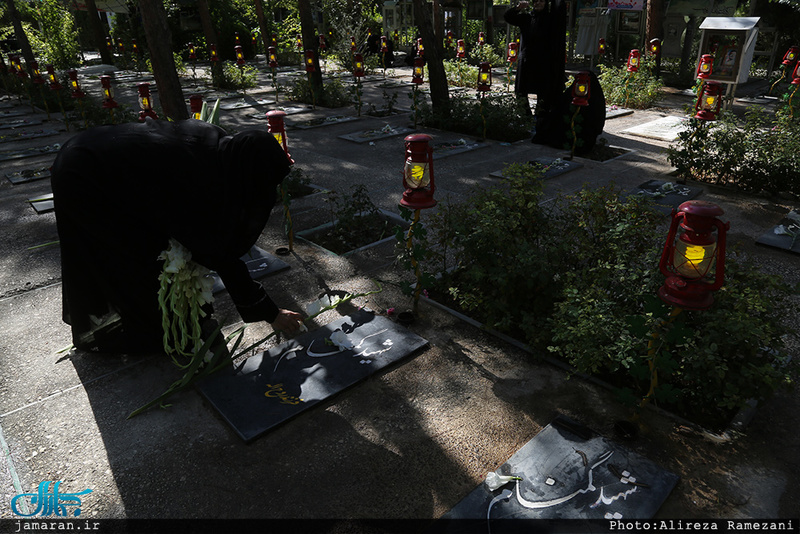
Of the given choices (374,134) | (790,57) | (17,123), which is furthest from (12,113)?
(790,57)

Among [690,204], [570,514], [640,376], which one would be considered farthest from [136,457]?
[690,204]

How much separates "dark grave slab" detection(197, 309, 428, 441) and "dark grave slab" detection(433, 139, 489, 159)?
16.9 ft

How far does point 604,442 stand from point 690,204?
1256mm

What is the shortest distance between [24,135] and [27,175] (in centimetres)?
391

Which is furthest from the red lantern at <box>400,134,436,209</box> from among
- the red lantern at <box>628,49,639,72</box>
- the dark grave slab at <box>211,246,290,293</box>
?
the red lantern at <box>628,49,639,72</box>

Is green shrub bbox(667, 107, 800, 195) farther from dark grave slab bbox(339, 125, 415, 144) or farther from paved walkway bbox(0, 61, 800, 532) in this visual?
dark grave slab bbox(339, 125, 415, 144)

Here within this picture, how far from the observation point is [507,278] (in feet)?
11.5

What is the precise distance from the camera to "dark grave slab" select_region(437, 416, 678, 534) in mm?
2320

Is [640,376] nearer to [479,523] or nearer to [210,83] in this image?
[479,523]

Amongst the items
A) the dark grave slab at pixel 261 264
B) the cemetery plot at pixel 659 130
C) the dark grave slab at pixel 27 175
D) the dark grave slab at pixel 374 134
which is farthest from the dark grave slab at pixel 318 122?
the dark grave slab at pixel 261 264

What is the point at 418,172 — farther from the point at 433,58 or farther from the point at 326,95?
the point at 326,95

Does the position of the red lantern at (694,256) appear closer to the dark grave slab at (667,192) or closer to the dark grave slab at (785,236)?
the dark grave slab at (785,236)

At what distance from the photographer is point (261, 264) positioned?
187 inches

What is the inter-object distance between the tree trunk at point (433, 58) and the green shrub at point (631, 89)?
13.3 feet
